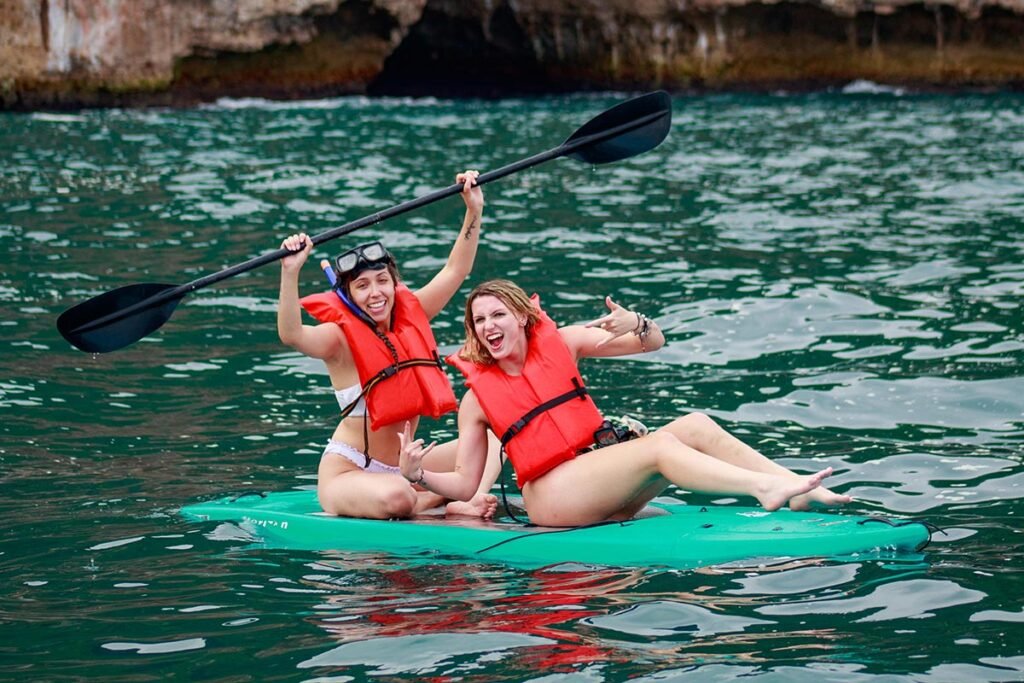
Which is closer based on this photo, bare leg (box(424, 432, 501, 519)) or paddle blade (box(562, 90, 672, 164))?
bare leg (box(424, 432, 501, 519))

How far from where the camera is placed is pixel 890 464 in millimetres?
5953

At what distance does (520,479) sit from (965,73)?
20.3 metres

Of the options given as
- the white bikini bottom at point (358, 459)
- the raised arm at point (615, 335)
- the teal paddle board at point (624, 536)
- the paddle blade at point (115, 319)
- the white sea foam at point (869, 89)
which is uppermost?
the white sea foam at point (869, 89)

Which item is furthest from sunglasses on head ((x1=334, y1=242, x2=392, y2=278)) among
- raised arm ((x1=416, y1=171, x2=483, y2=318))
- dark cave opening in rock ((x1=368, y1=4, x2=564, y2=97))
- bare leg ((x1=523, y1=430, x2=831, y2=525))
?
dark cave opening in rock ((x1=368, y1=4, x2=564, y2=97))

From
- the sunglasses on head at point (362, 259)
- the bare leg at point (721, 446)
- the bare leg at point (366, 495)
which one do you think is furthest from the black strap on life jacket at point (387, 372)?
the bare leg at point (721, 446)

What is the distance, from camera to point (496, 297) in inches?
200

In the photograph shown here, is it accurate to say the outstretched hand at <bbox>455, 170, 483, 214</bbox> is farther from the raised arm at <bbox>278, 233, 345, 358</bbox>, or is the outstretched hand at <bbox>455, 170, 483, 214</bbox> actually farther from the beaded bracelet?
the beaded bracelet

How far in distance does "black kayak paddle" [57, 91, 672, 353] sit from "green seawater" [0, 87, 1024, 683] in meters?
0.65

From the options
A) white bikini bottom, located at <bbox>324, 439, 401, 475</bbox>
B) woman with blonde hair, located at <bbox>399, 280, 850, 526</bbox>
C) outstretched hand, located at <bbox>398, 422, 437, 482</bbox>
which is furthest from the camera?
white bikini bottom, located at <bbox>324, 439, 401, 475</bbox>

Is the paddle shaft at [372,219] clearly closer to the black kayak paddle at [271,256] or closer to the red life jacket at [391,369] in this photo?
the black kayak paddle at [271,256]

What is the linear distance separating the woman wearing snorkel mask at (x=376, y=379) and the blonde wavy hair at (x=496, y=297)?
47 cm

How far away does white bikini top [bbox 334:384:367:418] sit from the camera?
568cm

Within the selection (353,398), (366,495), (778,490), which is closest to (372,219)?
(353,398)

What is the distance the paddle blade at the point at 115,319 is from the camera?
6.04 m
